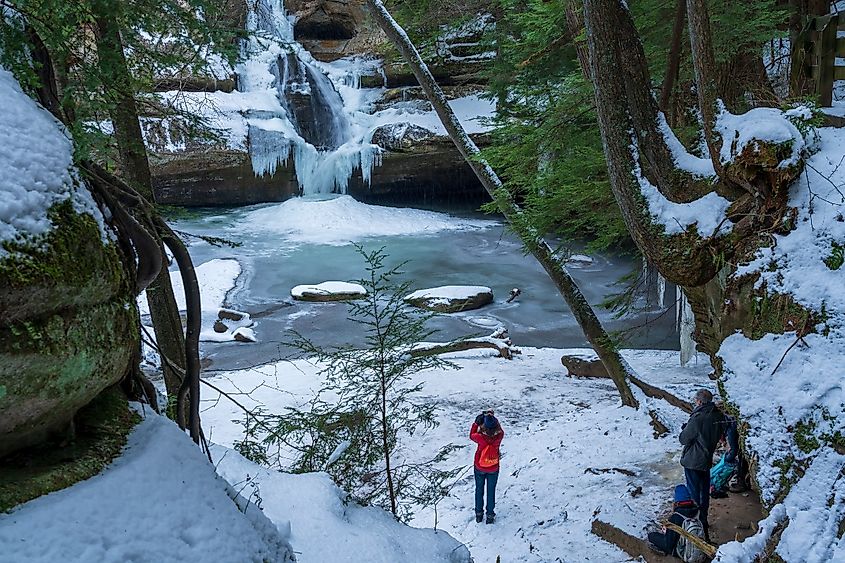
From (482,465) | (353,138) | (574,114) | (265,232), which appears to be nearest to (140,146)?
(482,465)

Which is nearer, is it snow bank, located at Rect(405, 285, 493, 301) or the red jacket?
the red jacket

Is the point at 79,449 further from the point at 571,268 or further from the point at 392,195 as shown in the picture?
the point at 392,195

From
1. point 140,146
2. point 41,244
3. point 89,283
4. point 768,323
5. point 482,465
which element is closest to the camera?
point 41,244

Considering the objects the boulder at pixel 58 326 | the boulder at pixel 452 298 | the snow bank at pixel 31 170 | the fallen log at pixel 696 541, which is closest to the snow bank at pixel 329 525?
the boulder at pixel 58 326

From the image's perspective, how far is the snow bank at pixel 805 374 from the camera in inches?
134

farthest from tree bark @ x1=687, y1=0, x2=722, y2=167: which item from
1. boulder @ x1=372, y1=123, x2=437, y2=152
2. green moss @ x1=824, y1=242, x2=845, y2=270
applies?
boulder @ x1=372, y1=123, x2=437, y2=152

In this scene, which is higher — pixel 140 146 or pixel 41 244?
pixel 140 146

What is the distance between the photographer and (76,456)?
1.85 meters

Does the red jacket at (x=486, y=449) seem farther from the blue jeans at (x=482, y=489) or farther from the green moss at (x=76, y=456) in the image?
the green moss at (x=76, y=456)

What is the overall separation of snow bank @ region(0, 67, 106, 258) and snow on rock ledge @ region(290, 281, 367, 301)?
1429 cm

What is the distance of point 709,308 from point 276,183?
24.7 metres

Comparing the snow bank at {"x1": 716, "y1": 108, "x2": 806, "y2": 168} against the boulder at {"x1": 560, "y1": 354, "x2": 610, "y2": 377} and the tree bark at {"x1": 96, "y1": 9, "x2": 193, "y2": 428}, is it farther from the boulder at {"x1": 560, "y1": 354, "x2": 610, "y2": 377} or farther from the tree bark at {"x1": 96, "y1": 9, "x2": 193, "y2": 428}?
the boulder at {"x1": 560, "y1": 354, "x2": 610, "y2": 377}

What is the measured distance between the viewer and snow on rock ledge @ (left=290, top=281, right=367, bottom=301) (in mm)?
16688

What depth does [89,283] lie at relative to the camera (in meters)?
1.83
